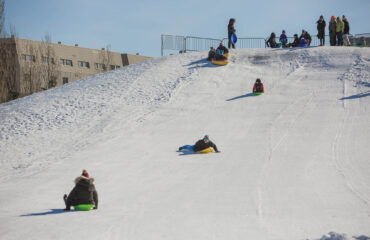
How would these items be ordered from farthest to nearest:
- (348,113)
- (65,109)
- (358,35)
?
(358,35)
(65,109)
(348,113)

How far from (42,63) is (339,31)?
1209 inches

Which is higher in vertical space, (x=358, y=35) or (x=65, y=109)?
(x=358, y=35)

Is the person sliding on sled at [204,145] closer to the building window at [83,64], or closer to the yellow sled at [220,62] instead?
the yellow sled at [220,62]

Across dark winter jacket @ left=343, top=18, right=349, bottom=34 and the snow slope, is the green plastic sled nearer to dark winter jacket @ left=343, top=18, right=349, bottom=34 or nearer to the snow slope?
the snow slope

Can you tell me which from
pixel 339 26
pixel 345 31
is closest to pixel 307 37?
pixel 345 31

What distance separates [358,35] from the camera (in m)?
31.1

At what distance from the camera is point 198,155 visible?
14.8m

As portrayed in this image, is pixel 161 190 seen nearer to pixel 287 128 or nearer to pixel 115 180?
pixel 115 180

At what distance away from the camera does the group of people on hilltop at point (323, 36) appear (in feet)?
86.0

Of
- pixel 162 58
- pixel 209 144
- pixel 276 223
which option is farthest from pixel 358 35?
pixel 276 223

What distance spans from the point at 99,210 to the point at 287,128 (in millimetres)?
10405

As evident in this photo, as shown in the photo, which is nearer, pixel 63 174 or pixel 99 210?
pixel 99 210

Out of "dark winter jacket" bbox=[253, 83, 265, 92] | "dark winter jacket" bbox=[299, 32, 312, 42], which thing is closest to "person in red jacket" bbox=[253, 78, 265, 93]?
"dark winter jacket" bbox=[253, 83, 265, 92]

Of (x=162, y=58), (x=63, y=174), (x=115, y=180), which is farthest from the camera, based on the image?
(x=162, y=58)
